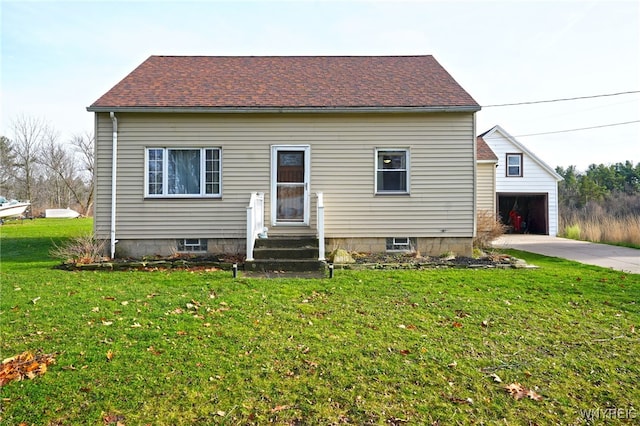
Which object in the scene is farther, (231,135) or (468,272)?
(231,135)

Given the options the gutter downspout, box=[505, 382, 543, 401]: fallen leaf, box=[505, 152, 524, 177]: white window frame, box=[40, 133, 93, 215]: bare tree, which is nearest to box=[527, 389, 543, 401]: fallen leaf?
box=[505, 382, 543, 401]: fallen leaf

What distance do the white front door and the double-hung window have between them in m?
1.56

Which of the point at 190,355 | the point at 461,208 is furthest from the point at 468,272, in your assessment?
the point at 190,355

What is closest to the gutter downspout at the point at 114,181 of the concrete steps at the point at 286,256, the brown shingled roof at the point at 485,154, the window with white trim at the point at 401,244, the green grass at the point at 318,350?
the green grass at the point at 318,350

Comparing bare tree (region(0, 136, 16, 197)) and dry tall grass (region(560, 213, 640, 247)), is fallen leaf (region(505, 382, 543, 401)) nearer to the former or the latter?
dry tall grass (region(560, 213, 640, 247))

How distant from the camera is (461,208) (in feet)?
33.1

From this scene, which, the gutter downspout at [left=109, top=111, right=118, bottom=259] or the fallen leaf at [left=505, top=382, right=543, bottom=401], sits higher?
the gutter downspout at [left=109, top=111, right=118, bottom=259]

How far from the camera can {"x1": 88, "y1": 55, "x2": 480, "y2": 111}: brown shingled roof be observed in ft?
32.3

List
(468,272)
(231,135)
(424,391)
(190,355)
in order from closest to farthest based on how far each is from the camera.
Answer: (424,391) < (190,355) < (468,272) < (231,135)

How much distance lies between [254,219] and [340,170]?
9.18ft

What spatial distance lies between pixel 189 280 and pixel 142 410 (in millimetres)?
4423

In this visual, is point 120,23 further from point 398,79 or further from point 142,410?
point 142,410

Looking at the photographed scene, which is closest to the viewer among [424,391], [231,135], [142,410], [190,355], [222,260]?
[142,410]

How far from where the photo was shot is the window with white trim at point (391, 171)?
1021cm
